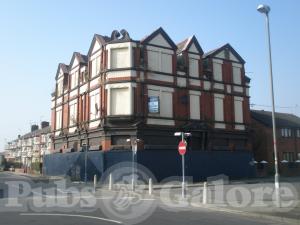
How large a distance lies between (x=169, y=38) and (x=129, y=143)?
11562 mm

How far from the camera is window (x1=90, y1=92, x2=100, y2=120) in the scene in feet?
132

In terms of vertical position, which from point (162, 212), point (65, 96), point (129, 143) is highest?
point (65, 96)

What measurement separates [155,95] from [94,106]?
21.5ft

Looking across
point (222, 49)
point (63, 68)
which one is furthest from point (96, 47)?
point (222, 49)

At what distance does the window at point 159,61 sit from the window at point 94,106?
20.2 feet

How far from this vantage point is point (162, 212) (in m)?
16.8

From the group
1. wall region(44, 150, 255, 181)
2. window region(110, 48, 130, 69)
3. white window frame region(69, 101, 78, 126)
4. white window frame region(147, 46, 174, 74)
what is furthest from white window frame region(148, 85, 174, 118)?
white window frame region(69, 101, 78, 126)

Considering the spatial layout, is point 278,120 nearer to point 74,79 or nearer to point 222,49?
point 222,49

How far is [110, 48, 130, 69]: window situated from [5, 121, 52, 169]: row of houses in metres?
50.4

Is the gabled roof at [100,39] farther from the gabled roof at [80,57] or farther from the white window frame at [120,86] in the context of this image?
the white window frame at [120,86]

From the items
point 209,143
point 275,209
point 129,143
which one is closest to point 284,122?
point 209,143

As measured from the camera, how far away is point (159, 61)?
4022cm

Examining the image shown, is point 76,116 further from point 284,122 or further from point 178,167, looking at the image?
point 284,122

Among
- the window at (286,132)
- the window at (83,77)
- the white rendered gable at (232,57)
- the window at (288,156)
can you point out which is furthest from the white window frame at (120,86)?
the window at (288,156)
